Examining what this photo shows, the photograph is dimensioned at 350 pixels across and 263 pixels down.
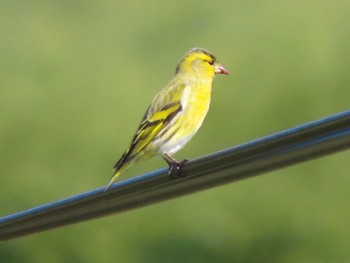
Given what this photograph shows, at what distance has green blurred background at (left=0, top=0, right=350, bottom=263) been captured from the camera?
8117 mm

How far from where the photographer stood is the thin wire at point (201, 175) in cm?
246

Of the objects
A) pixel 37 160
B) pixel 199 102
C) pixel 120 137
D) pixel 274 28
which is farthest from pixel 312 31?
pixel 199 102

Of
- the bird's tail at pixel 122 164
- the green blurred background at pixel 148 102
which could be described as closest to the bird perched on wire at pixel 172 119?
the bird's tail at pixel 122 164

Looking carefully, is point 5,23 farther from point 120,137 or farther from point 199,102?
point 199,102

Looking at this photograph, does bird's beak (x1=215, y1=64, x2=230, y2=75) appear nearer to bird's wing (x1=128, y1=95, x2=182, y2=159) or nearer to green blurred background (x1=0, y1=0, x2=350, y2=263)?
bird's wing (x1=128, y1=95, x2=182, y2=159)

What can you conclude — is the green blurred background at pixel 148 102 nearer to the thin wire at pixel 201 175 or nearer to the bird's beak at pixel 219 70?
the bird's beak at pixel 219 70

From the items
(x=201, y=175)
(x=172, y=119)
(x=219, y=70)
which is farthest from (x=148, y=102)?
(x=201, y=175)

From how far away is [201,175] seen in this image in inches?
109

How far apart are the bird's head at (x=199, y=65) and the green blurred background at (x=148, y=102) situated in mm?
2909

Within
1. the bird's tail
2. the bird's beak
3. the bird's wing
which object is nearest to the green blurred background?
the bird's beak

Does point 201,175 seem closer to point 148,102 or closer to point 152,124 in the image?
point 152,124

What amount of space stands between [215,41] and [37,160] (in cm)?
172

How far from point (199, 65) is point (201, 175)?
2295 mm

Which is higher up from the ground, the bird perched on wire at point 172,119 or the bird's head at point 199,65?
the bird's head at point 199,65
